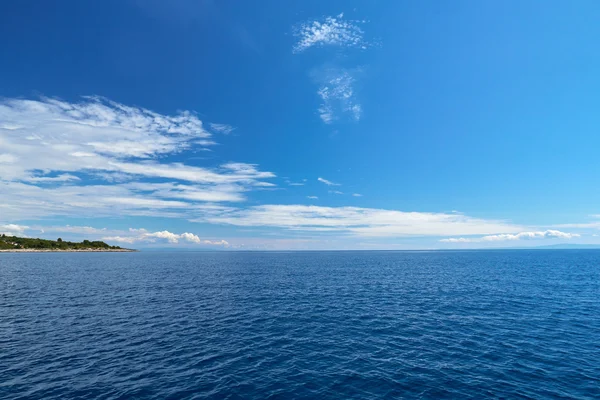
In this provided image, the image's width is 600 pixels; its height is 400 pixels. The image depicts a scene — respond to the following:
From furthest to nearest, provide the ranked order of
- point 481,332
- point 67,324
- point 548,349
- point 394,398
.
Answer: point 67,324, point 481,332, point 548,349, point 394,398

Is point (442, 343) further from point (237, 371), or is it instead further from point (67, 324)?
point (67, 324)

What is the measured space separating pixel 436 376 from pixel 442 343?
1003cm

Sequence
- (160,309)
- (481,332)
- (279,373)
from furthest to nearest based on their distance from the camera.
Answer: (160,309) < (481,332) < (279,373)

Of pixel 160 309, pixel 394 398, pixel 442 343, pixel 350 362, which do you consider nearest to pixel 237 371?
pixel 350 362

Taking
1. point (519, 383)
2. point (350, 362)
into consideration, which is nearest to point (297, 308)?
point (350, 362)

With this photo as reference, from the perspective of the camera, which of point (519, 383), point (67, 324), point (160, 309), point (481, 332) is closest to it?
point (519, 383)

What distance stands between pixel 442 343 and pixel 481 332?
8632 mm

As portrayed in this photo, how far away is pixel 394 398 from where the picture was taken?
79.1 feet

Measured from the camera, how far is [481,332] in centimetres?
4081

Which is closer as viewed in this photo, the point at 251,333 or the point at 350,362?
the point at 350,362

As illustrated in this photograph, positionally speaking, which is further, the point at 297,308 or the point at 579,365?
the point at 297,308

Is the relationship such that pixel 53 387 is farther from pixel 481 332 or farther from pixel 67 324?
pixel 481 332

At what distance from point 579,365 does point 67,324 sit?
64.9 meters

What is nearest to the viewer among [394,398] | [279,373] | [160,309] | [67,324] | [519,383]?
[394,398]
